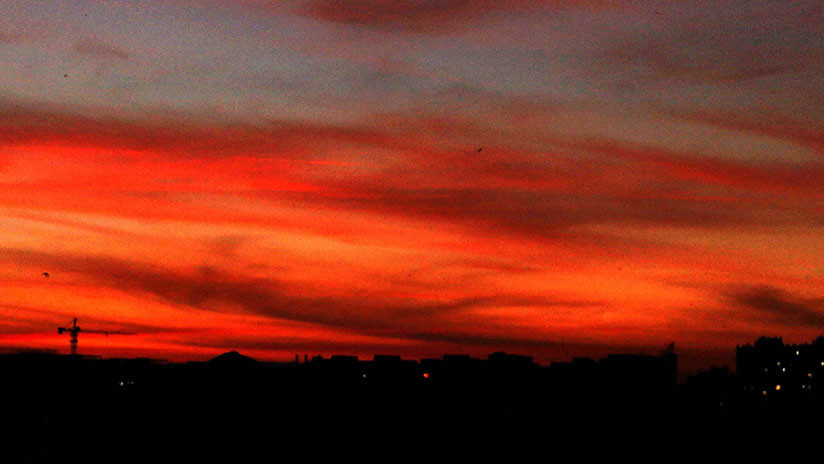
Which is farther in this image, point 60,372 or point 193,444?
point 60,372

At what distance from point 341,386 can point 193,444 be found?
5370 centimetres

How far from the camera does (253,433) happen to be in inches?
4338

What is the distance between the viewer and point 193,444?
10175 cm

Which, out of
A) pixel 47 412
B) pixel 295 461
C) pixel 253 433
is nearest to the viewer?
pixel 295 461

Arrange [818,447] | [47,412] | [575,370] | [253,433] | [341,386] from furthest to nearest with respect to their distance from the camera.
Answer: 1. [575,370]
2. [341,386]
3. [47,412]
4. [253,433]
5. [818,447]

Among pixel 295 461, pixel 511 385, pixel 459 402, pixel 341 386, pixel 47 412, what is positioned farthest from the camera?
pixel 511 385

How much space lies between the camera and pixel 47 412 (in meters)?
128

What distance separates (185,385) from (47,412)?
2579 centimetres

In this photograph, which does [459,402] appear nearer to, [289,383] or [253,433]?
[289,383]

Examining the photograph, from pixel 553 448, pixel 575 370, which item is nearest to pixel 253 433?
pixel 553 448

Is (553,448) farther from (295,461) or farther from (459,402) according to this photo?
(459,402)

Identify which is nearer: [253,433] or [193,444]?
[193,444]

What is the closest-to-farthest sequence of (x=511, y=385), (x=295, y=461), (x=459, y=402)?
1. (x=295, y=461)
2. (x=459, y=402)
3. (x=511, y=385)

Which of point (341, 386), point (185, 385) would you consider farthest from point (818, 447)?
point (185, 385)
